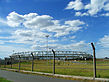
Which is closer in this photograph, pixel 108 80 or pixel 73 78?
pixel 108 80

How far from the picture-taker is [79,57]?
1636 inches

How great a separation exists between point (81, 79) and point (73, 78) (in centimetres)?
87

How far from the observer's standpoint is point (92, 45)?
10.5m

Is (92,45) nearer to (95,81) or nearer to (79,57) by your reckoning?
(95,81)

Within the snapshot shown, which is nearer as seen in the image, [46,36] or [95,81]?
[95,81]

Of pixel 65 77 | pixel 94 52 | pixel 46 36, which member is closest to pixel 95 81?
pixel 94 52

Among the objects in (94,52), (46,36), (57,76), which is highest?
(46,36)

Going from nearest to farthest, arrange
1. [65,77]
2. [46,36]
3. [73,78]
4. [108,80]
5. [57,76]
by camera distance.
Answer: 1. [108,80]
2. [73,78]
3. [65,77]
4. [57,76]
5. [46,36]

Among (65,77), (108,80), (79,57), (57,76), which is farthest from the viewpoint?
(79,57)

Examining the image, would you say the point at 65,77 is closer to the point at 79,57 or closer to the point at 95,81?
the point at 95,81

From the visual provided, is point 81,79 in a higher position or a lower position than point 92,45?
lower

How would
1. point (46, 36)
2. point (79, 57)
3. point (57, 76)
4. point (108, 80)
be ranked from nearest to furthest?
point (108, 80)
point (57, 76)
point (79, 57)
point (46, 36)

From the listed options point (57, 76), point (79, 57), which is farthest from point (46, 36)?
point (57, 76)

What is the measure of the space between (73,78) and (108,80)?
2810 millimetres
